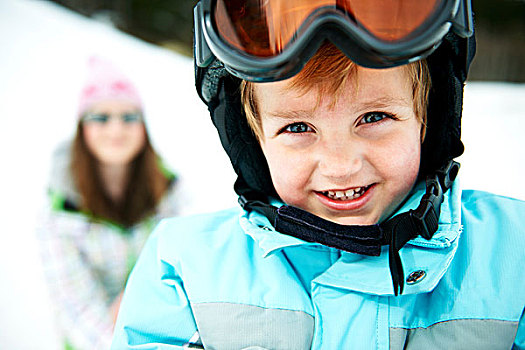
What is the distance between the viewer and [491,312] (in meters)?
0.98

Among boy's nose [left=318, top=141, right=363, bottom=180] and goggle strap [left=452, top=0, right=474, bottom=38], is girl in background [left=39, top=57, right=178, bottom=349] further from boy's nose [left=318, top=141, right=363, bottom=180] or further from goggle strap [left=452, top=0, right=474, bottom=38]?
goggle strap [left=452, top=0, right=474, bottom=38]

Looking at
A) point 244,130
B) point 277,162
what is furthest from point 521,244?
point 244,130

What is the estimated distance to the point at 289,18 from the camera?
929 mm

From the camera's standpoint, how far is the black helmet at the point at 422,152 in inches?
39.7

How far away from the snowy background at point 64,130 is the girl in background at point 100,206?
5.6 inches

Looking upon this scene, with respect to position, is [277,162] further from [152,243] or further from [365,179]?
[152,243]

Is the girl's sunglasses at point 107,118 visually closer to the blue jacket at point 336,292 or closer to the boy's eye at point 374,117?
the blue jacket at point 336,292

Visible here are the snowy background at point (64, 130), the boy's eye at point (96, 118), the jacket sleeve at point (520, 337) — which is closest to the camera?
the jacket sleeve at point (520, 337)

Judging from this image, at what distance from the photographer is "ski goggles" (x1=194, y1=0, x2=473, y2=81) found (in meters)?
0.87

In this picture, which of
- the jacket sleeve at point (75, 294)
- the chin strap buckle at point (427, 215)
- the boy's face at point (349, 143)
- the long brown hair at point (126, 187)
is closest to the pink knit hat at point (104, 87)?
the long brown hair at point (126, 187)

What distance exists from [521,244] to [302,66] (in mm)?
577

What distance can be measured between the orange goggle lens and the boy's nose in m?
0.22

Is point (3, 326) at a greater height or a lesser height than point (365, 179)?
lesser

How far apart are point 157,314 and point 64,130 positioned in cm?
269
